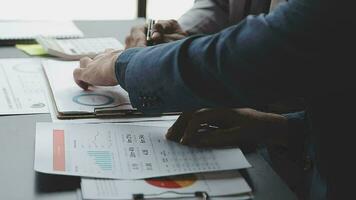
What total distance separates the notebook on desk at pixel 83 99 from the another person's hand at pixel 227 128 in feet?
0.46

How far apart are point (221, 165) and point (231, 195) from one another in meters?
0.07

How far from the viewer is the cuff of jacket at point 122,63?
2.85ft

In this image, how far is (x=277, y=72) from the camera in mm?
701

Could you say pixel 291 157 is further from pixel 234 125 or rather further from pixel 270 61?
pixel 270 61

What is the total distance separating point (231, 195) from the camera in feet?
2.28

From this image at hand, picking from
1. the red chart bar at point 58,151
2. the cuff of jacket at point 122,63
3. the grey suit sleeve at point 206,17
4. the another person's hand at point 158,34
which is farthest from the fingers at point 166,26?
the red chart bar at point 58,151

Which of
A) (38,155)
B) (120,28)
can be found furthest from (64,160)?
(120,28)

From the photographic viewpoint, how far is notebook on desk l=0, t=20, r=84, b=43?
4.56 ft

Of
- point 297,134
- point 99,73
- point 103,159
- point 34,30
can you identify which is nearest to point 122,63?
point 99,73

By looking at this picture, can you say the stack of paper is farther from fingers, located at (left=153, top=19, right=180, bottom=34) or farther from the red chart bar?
fingers, located at (left=153, top=19, right=180, bottom=34)

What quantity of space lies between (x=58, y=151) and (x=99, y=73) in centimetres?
24

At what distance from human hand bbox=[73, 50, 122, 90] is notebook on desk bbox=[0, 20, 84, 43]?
1.44 ft

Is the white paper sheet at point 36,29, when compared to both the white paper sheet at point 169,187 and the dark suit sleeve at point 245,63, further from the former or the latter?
the white paper sheet at point 169,187

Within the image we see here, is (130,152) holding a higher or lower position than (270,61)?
lower
